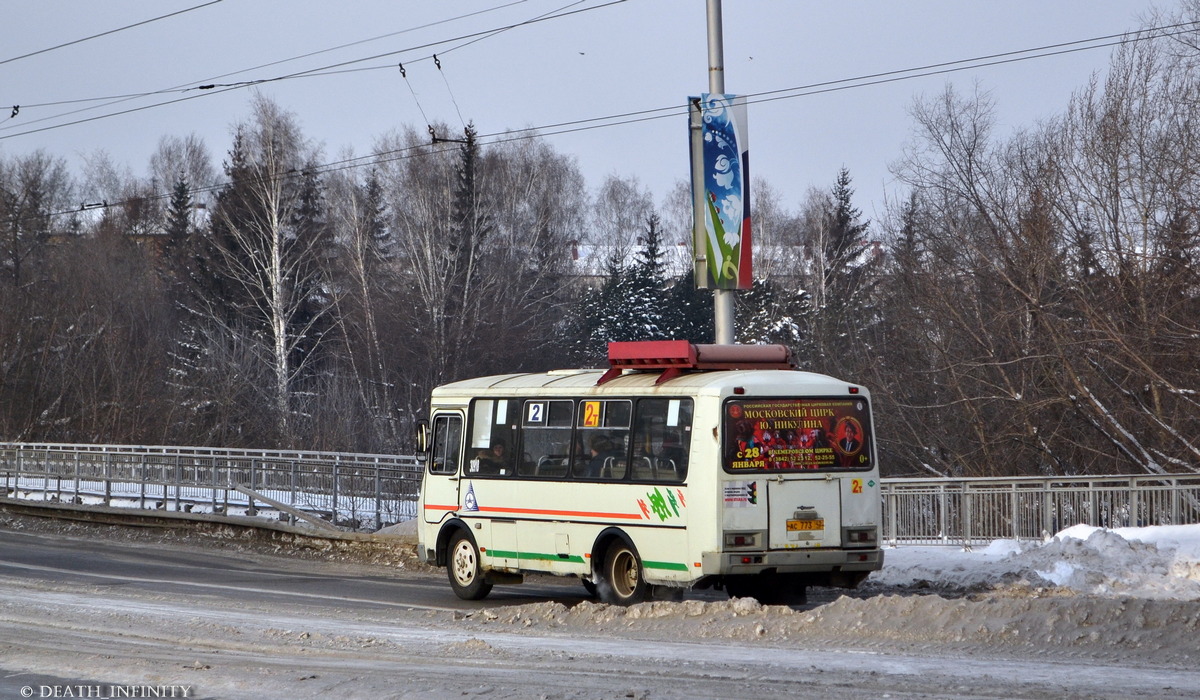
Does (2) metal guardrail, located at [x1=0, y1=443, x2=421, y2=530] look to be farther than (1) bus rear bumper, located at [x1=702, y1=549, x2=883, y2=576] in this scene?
Yes

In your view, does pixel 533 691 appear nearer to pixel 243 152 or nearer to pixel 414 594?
pixel 414 594

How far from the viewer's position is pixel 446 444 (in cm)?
1641

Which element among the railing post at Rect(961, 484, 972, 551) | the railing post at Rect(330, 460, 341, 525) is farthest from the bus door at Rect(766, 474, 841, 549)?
the railing post at Rect(330, 460, 341, 525)

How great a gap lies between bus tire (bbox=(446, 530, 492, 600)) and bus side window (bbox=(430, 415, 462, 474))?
887mm

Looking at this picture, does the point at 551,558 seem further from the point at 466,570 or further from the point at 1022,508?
the point at 1022,508

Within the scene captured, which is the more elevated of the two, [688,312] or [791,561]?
[688,312]

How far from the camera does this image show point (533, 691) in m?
8.20

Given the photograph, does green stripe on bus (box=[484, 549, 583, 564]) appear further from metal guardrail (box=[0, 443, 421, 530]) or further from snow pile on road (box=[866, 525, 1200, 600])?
metal guardrail (box=[0, 443, 421, 530])

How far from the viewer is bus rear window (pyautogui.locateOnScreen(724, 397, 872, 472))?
12.9 m

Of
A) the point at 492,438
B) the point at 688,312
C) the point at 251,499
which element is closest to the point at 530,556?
the point at 492,438

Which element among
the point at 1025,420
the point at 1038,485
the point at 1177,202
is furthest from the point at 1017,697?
the point at 1025,420

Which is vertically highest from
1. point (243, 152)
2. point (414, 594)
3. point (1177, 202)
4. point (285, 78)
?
point (243, 152)

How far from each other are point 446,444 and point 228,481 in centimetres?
1321

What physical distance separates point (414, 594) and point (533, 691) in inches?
324
